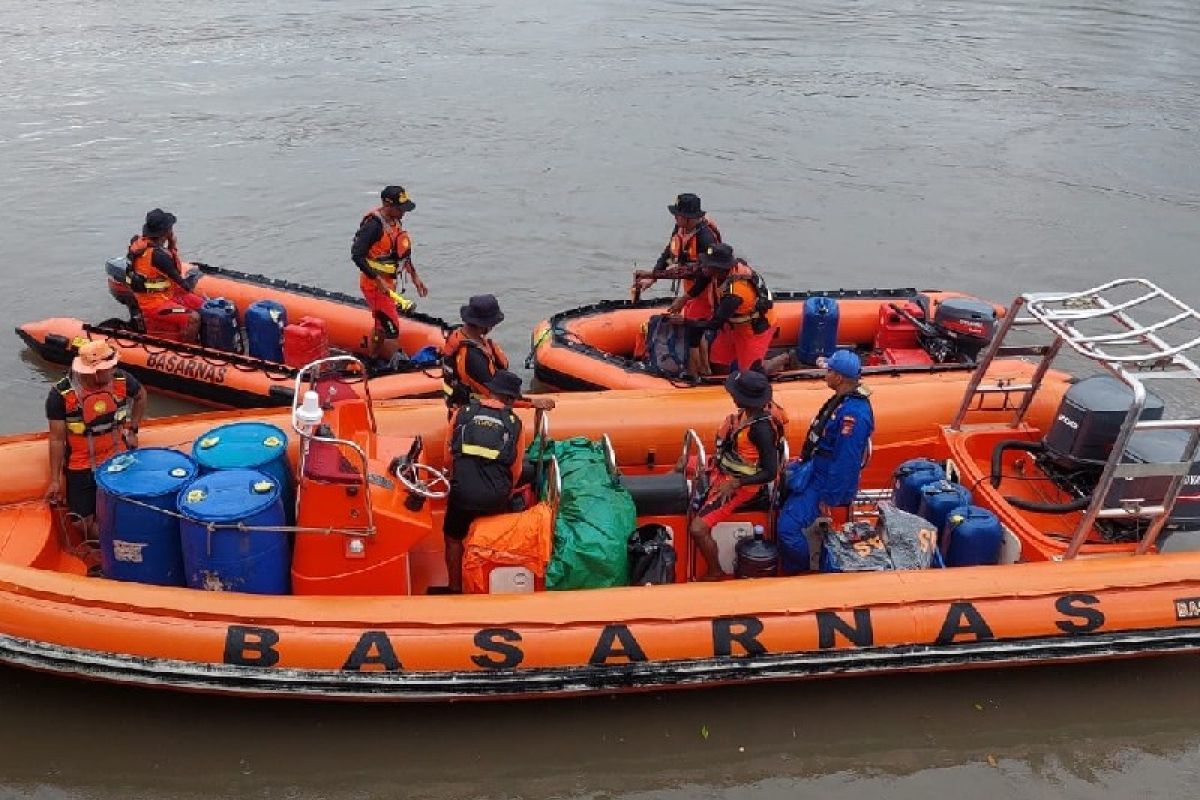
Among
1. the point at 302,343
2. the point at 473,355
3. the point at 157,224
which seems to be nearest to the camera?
the point at 473,355

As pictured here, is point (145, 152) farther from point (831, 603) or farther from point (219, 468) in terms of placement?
point (831, 603)

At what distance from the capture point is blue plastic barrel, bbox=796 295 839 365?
8633mm

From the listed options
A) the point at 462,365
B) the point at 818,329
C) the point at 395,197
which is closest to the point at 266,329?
the point at 395,197

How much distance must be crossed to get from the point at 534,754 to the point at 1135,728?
3.04 m

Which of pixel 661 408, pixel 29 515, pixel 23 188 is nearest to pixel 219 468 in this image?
pixel 29 515

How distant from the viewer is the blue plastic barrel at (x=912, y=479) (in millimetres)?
5977

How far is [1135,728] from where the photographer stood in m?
5.56

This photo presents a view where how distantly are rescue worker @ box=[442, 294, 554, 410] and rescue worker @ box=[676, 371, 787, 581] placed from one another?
3.15 ft

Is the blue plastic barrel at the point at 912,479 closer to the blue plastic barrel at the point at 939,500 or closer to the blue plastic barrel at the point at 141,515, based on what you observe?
the blue plastic barrel at the point at 939,500

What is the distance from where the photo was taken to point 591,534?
528 cm

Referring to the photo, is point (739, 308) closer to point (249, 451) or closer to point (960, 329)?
point (960, 329)

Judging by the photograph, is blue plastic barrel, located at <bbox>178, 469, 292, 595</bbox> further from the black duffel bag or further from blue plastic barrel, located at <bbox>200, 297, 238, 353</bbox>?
blue plastic barrel, located at <bbox>200, 297, 238, 353</bbox>

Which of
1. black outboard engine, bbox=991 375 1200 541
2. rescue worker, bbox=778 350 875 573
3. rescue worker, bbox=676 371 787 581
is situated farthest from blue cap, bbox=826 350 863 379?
black outboard engine, bbox=991 375 1200 541

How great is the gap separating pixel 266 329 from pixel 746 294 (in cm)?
381
